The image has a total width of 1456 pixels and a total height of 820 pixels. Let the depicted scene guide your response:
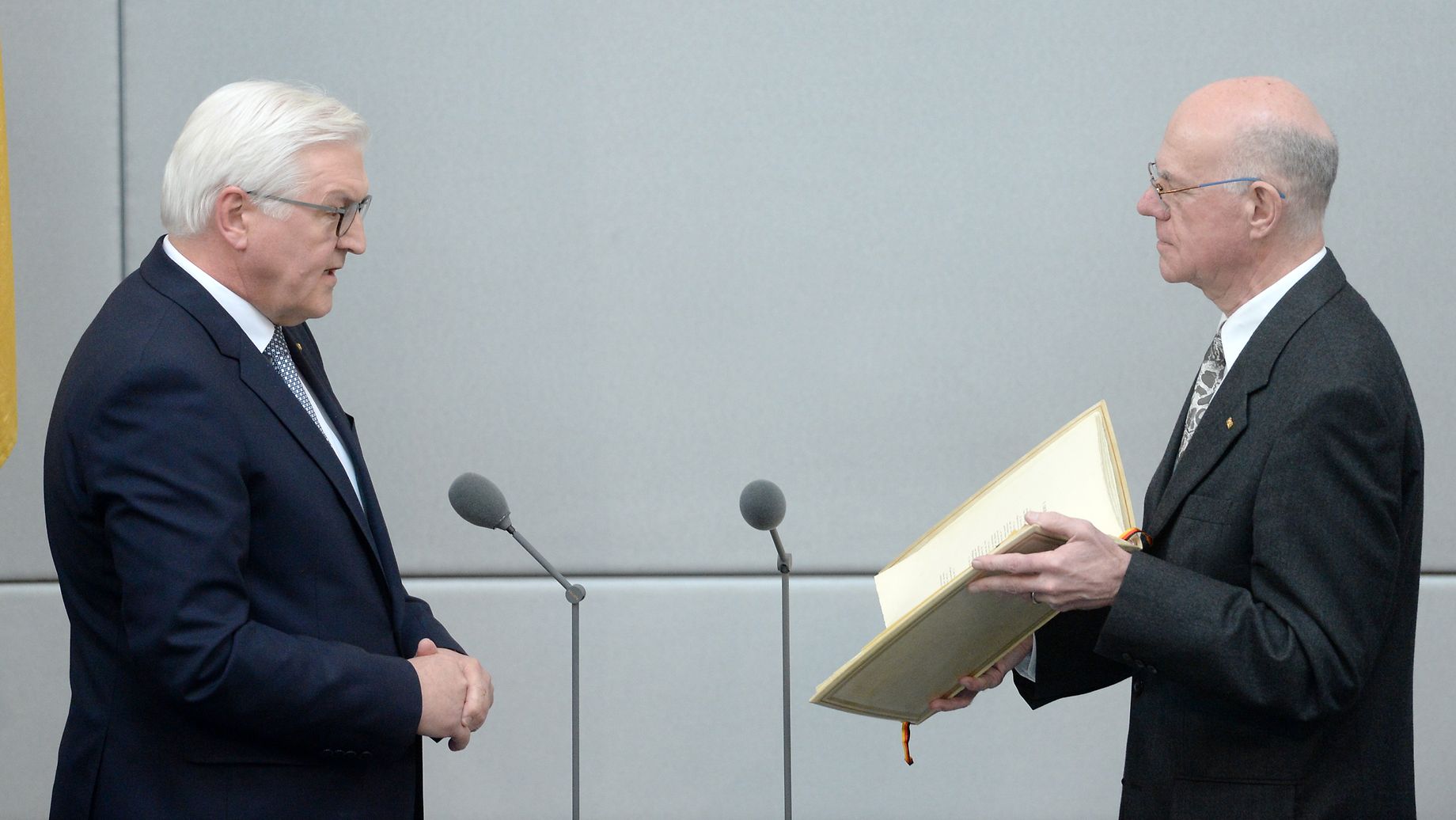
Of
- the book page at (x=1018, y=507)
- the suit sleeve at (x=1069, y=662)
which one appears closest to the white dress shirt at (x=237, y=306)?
the book page at (x=1018, y=507)

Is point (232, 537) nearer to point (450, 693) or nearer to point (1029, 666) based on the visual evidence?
point (450, 693)

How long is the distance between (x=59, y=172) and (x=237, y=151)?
157cm

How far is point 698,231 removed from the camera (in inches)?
106

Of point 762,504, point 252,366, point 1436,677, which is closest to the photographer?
point 252,366

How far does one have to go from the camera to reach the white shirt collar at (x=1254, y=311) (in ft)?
4.80

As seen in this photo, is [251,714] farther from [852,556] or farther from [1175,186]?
[852,556]

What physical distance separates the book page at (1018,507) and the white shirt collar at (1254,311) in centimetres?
21

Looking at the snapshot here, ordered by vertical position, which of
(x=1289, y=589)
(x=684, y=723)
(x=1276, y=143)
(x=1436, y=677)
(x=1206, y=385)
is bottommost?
(x=684, y=723)

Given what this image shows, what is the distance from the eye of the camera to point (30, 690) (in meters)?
2.73

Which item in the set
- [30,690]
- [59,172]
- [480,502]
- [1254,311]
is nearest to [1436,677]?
[1254,311]

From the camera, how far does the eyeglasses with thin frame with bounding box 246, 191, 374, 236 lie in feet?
4.65

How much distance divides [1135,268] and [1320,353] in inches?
53.2

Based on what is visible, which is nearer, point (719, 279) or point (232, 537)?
point (232, 537)

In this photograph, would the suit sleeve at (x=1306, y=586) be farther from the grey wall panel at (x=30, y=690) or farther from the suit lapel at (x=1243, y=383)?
the grey wall panel at (x=30, y=690)
